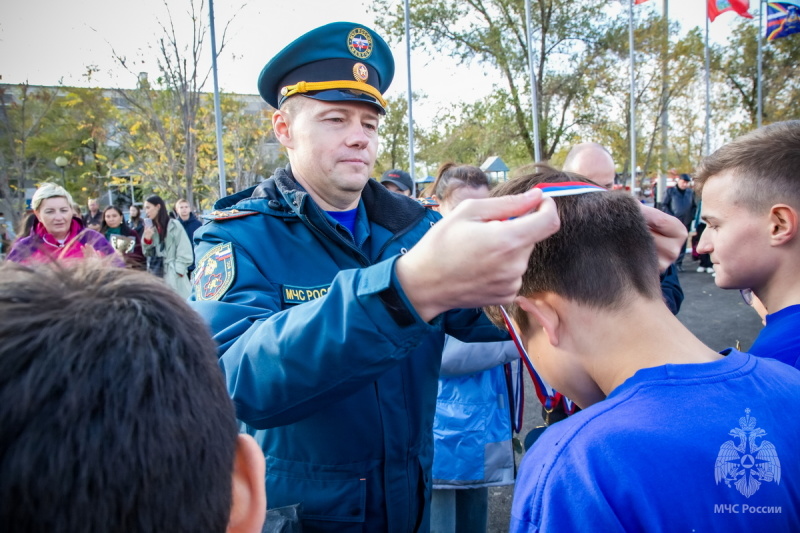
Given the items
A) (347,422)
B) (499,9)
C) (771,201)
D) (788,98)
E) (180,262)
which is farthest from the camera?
(788,98)

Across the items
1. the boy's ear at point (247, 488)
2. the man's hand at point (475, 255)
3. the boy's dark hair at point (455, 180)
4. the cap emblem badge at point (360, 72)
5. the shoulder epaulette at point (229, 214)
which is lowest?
the boy's ear at point (247, 488)

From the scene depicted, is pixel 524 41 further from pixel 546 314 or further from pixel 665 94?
pixel 546 314

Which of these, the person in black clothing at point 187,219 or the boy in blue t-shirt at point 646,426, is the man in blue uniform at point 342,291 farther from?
the person in black clothing at point 187,219

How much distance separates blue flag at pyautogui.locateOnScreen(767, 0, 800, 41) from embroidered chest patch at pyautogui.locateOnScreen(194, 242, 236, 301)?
79.2ft

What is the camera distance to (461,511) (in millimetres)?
2691

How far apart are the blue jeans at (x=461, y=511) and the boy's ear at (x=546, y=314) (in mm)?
1726

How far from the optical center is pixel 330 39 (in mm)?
1864

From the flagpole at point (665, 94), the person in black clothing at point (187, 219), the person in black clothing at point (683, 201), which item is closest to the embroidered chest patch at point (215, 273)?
the person in black clothing at point (187, 219)

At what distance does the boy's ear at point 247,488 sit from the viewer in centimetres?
75

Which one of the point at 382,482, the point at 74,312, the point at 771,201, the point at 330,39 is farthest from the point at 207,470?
the point at 771,201

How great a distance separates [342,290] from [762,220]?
148cm

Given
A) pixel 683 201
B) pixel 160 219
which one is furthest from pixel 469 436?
pixel 683 201

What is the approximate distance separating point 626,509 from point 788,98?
3017 cm

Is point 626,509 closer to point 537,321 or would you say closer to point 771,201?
point 537,321
